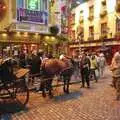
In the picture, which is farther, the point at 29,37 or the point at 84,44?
the point at 84,44

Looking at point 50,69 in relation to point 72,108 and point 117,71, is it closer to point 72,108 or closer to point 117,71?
point 117,71

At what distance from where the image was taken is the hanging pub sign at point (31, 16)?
28578 mm

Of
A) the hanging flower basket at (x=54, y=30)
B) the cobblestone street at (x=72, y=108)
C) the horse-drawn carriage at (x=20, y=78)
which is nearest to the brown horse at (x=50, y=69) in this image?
the horse-drawn carriage at (x=20, y=78)

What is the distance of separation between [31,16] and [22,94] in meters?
16.6

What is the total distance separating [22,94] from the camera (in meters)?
13.0

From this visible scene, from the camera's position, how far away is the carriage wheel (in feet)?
41.2

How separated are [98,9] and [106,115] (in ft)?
127

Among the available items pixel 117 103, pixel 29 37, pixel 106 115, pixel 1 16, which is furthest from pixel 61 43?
pixel 106 115

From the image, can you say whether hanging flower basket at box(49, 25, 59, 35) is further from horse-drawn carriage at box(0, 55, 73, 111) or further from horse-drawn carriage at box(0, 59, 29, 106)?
horse-drawn carriage at box(0, 59, 29, 106)

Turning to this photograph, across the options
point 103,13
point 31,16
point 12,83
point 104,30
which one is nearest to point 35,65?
point 12,83

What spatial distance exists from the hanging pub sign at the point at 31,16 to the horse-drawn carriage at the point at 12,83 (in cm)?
1565

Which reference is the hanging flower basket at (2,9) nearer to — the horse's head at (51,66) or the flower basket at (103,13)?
the horse's head at (51,66)

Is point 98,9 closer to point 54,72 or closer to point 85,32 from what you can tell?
point 85,32

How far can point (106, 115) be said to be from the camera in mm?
10680
